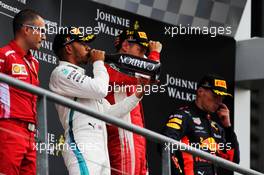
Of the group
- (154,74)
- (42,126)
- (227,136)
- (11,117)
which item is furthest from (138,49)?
(42,126)

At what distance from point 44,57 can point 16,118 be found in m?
2.00

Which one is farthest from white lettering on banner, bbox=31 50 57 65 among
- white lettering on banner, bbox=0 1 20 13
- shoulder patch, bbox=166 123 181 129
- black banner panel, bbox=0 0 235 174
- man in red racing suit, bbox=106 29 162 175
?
shoulder patch, bbox=166 123 181 129

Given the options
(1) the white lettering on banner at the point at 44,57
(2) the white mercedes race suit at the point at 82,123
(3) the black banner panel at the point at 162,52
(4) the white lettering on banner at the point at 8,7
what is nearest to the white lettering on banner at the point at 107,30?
(3) the black banner panel at the point at 162,52

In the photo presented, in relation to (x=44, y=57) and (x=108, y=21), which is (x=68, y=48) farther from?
(x=108, y=21)

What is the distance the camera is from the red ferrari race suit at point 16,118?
6.65 metres

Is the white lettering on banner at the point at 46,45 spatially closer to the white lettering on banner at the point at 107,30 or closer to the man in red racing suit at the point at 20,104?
the white lettering on banner at the point at 107,30

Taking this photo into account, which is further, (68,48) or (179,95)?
(179,95)

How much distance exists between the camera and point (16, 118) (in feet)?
22.5

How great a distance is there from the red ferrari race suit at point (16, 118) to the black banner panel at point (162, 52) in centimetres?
130

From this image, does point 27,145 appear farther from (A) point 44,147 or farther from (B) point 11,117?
(A) point 44,147

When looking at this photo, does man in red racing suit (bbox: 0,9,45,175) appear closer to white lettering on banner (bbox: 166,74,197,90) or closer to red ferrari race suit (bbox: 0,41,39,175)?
red ferrari race suit (bbox: 0,41,39,175)

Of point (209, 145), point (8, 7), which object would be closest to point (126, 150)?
point (209, 145)

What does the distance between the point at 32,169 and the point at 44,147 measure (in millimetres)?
822

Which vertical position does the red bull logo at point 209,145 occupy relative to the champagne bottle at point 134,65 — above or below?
below
